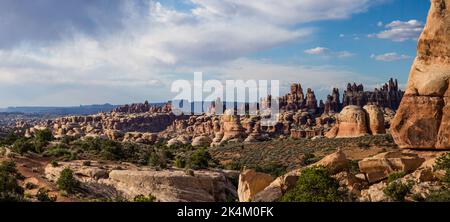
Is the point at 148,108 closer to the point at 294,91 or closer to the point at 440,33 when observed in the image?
the point at 294,91

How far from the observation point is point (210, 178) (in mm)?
29828

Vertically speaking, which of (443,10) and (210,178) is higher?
(443,10)

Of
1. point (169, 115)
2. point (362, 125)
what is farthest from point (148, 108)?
point (362, 125)

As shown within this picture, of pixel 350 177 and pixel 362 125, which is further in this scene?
pixel 362 125

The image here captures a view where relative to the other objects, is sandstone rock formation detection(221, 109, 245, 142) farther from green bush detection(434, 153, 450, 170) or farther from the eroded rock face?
green bush detection(434, 153, 450, 170)

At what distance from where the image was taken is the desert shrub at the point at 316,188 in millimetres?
17219

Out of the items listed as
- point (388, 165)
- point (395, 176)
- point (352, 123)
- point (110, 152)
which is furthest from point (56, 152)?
point (352, 123)

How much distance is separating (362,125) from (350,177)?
151 ft

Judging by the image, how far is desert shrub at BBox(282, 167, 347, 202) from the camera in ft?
56.5

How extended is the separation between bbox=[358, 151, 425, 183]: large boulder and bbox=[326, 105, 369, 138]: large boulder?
43.7 metres

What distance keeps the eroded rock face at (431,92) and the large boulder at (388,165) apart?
3.14 ft

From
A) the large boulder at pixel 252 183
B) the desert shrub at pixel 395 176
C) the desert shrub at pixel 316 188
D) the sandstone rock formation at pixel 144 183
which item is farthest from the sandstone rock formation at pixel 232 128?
the desert shrub at pixel 316 188
